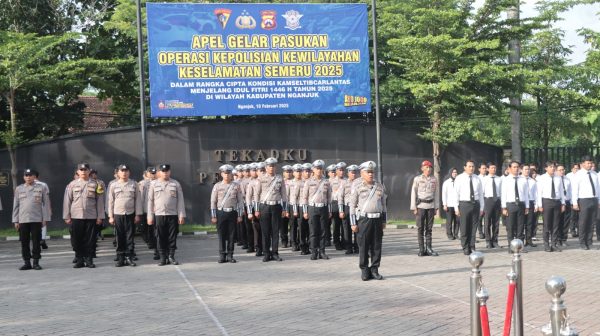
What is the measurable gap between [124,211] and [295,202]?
133 inches

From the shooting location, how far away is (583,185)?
15383mm

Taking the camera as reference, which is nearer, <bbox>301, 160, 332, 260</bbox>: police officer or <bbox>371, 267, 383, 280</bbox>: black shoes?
<bbox>371, 267, 383, 280</bbox>: black shoes

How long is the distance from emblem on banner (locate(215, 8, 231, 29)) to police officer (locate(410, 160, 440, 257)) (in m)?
8.45

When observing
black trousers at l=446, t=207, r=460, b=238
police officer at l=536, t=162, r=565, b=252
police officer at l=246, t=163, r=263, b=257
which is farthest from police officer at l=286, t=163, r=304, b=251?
police officer at l=536, t=162, r=565, b=252

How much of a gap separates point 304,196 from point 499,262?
3917 mm

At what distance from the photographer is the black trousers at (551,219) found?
15.0 m

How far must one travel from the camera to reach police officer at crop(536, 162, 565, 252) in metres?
15.0

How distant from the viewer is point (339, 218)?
1596cm

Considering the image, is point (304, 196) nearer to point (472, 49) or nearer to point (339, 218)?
point (339, 218)

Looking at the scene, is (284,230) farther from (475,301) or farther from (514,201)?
(475,301)

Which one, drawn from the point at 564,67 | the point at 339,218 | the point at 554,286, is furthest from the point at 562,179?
the point at 554,286

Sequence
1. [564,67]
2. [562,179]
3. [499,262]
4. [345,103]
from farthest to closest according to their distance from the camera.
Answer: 1. [564,67]
2. [345,103]
3. [562,179]
4. [499,262]

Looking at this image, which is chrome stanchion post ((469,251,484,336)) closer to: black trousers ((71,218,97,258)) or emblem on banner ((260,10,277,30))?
black trousers ((71,218,97,258))

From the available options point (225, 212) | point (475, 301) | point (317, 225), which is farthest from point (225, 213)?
point (475, 301)
